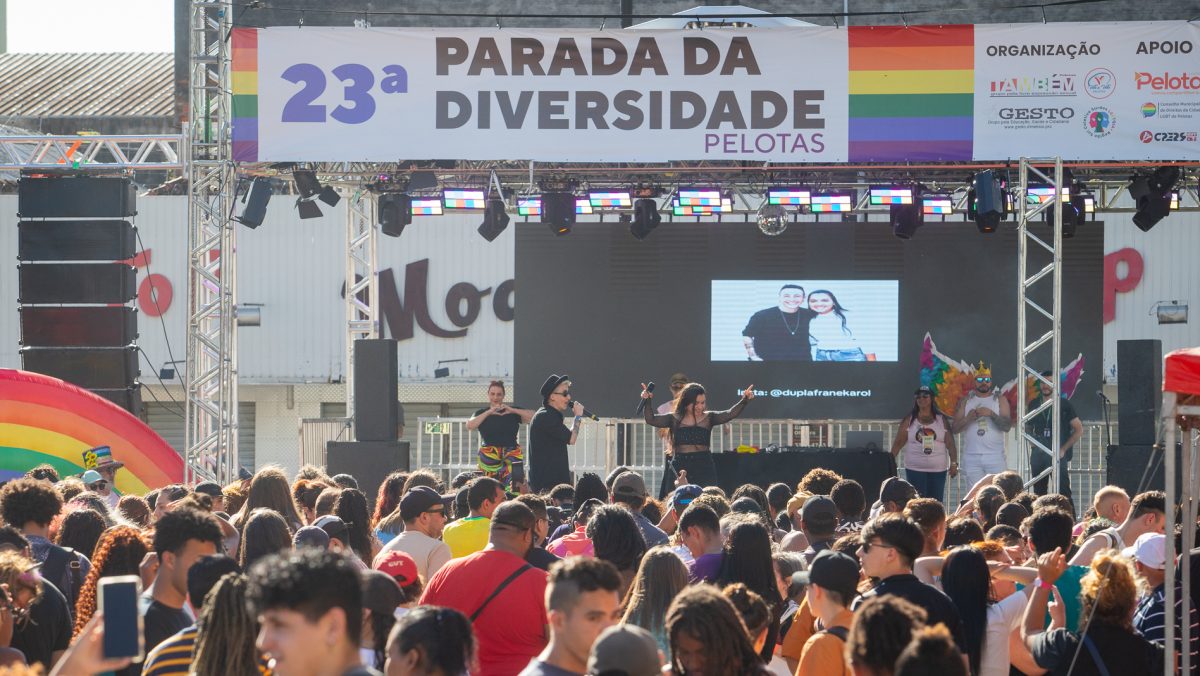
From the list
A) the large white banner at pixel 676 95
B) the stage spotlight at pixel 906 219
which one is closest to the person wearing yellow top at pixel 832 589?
the large white banner at pixel 676 95

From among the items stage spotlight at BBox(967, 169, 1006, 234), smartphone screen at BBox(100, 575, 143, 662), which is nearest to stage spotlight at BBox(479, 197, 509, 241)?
stage spotlight at BBox(967, 169, 1006, 234)

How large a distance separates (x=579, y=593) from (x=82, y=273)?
11273 mm

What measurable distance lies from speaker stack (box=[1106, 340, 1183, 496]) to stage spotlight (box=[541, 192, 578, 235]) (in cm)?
572

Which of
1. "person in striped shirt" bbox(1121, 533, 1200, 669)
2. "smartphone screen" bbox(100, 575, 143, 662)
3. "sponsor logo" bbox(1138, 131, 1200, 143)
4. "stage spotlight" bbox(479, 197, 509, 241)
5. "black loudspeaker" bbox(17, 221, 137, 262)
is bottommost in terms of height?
"person in striped shirt" bbox(1121, 533, 1200, 669)

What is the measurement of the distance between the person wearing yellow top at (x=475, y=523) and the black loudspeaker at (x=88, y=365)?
300 inches

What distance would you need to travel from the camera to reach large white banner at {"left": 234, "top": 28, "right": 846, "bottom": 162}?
13.2 metres

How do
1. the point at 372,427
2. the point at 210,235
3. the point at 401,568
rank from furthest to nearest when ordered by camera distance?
the point at 372,427
the point at 210,235
the point at 401,568

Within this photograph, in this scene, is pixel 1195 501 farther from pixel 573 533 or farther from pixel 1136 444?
pixel 1136 444

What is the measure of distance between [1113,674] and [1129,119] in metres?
8.89

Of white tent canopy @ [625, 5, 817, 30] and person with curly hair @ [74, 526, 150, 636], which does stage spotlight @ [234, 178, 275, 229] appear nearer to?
white tent canopy @ [625, 5, 817, 30]

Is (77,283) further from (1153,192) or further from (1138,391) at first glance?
(1153,192)

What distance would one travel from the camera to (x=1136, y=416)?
548 inches

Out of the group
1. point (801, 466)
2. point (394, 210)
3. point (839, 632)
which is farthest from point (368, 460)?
point (839, 632)

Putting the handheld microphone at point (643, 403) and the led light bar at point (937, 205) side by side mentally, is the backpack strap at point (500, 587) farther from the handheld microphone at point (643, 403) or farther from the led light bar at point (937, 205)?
the led light bar at point (937, 205)
